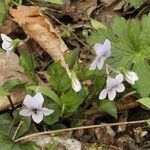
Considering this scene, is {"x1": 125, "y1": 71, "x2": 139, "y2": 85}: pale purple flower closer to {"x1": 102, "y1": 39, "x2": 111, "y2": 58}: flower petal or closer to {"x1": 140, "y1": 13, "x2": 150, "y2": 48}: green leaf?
{"x1": 102, "y1": 39, "x2": 111, "y2": 58}: flower petal

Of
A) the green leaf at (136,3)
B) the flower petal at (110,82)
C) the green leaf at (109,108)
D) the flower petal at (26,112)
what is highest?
the green leaf at (136,3)

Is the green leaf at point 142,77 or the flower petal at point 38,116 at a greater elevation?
the green leaf at point 142,77

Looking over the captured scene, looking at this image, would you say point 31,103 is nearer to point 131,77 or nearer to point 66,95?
point 66,95

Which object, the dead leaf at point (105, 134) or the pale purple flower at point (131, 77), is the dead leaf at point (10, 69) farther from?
the pale purple flower at point (131, 77)

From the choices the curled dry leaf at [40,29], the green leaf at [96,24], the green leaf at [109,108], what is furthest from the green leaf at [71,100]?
the green leaf at [96,24]

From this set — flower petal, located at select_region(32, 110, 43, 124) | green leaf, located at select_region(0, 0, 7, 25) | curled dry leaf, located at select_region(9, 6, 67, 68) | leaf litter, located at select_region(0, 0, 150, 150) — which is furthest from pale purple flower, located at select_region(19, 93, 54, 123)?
green leaf, located at select_region(0, 0, 7, 25)

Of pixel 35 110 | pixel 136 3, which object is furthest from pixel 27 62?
pixel 136 3
